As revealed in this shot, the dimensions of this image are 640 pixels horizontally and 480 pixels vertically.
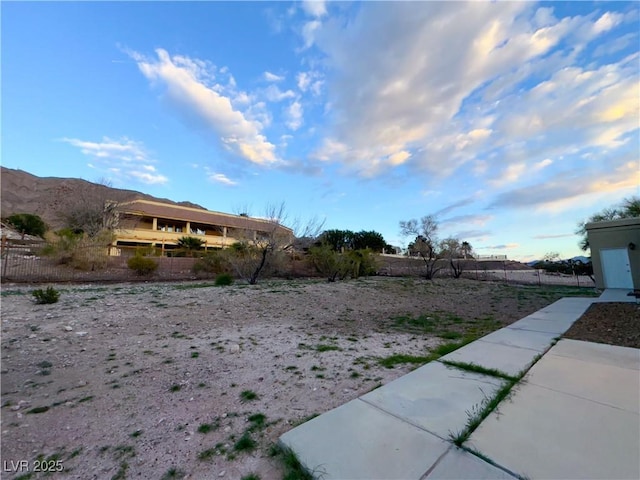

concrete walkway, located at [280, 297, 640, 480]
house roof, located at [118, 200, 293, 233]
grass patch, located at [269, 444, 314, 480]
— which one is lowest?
grass patch, located at [269, 444, 314, 480]

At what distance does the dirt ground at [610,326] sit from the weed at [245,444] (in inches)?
221

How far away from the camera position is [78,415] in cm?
268

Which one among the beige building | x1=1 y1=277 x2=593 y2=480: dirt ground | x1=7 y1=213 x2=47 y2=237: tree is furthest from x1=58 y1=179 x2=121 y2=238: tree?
x1=1 y1=277 x2=593 y2=480: dirt ground

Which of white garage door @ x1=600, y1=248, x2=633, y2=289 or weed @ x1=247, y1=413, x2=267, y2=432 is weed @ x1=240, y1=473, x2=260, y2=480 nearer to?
weed @ x1=247, y1=413, x2=267, y2=432

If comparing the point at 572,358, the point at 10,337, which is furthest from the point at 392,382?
the point at 10,337

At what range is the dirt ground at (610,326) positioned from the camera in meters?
4.72

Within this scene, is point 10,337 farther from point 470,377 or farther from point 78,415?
point 470,377

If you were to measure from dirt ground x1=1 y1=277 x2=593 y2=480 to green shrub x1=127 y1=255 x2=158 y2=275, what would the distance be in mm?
7676

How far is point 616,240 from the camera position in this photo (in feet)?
40.9

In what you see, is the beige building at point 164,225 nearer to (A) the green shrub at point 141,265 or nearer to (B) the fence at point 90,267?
(B) the fence at point 90,267

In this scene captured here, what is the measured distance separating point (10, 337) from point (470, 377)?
6.94 meters

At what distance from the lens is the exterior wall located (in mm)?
11953

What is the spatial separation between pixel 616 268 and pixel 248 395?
16.9m

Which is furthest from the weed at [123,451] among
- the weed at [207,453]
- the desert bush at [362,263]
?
the desert bush at [362,263]
